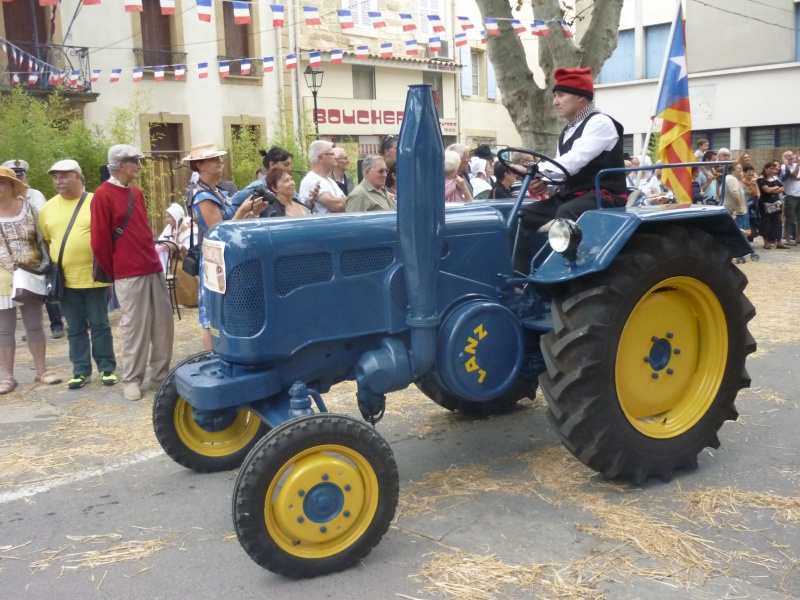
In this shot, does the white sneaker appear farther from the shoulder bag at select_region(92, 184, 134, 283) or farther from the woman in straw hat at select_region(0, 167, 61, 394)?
the woman in straw hat at select_region(0, 167, 61, 394)

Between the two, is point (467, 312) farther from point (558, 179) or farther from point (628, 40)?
point (628, 40)

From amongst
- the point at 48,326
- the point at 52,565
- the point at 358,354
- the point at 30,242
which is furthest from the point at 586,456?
the point at 48,326

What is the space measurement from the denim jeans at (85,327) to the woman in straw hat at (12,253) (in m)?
0.29

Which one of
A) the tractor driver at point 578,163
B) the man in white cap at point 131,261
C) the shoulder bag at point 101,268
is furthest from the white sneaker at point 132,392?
the tractor driver at point 578,163

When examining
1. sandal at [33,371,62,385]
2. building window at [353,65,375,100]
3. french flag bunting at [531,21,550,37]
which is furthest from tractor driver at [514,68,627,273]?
building window at [353,65,375,100]

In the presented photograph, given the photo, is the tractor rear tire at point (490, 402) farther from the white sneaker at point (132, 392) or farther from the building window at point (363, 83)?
the building window at point (363, 83)

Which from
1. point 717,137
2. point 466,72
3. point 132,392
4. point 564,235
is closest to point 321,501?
point 564,235

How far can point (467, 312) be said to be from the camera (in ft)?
12.9

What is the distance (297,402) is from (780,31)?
2705 cm

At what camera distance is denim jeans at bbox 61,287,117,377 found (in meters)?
6.61

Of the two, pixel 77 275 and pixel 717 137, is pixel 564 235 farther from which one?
pixel 717 137

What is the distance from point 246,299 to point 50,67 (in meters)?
18.0

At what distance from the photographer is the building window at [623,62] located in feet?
97.4

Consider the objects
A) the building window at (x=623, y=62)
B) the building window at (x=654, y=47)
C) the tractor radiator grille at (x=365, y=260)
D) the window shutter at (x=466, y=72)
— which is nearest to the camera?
the tractor radiator grille at (x=365, y=260)
